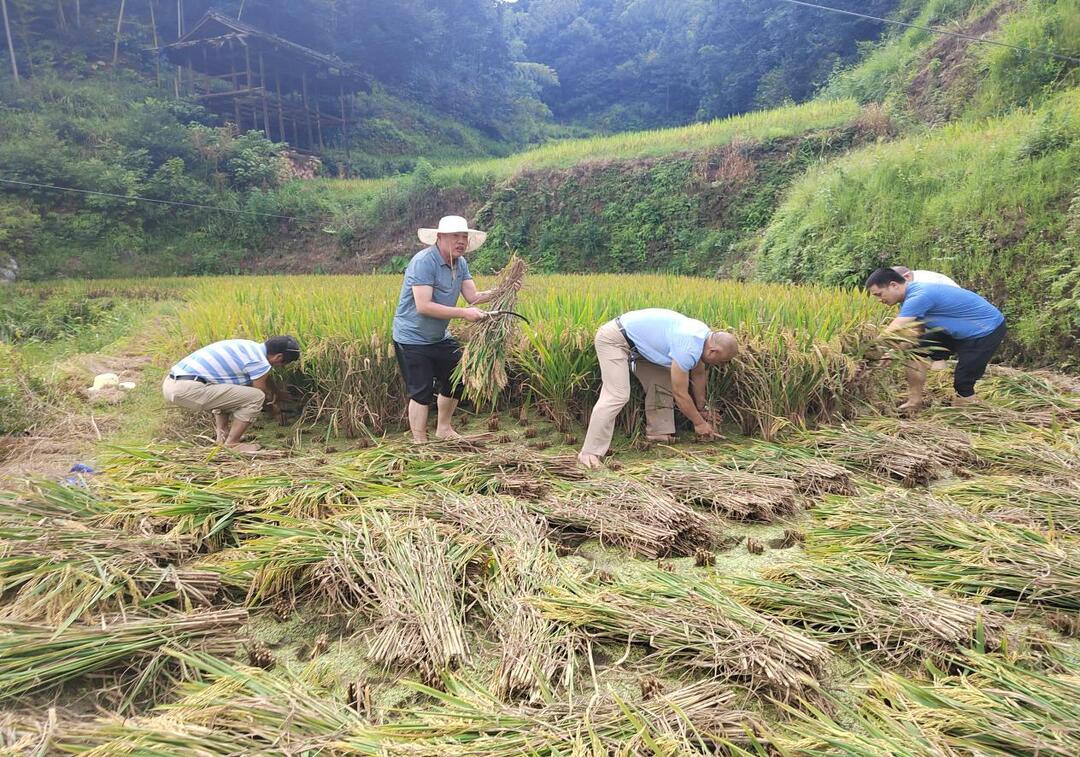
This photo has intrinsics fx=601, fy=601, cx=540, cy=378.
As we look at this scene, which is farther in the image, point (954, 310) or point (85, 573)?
point (954, 310)

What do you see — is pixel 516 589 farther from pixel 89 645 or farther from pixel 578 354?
pixel 578 354

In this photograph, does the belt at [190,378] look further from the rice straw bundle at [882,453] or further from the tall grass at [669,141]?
the tall grass at [669,141]

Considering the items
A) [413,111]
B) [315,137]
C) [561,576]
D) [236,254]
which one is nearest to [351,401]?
[561,576]

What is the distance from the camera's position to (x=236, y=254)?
1578 cm

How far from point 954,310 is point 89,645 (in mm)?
4847

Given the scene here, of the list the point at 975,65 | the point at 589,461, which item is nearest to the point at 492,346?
the point at 589,461

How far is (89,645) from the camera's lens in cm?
171

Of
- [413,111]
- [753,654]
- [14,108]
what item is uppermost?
[413,111]

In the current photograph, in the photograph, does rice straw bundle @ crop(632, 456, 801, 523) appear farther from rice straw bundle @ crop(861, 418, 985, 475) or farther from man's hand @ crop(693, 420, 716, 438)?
rice straw bundle @ crop(861, 418, 985, 475)

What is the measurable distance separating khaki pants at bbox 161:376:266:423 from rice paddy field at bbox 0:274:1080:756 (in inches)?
11.9

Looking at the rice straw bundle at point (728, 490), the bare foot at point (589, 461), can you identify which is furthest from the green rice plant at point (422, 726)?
the bare foot at point (589, 461)

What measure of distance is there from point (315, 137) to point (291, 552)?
23.7m

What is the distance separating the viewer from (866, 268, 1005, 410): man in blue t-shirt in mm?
4023

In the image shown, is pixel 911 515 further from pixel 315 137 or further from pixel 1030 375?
pixel 315 137
